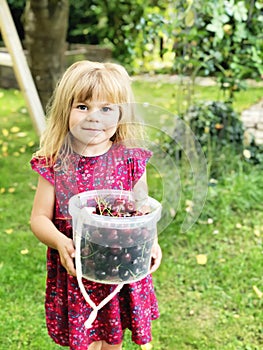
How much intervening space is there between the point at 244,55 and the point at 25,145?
2067mm

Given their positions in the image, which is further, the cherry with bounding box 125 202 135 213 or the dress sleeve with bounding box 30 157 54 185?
the dress sleeve with bounding box 30 157 54 185

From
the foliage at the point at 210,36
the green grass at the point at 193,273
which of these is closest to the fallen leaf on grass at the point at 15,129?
the green grass at the point at 193,273

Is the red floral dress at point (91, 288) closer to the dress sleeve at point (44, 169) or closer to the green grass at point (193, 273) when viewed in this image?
the dress sleeve at point (44, 169)

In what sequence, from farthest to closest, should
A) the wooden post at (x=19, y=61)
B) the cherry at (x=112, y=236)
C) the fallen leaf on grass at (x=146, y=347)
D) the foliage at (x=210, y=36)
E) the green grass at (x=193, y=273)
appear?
the foliage at (x=210, y=36) < the wooden post at (x=19, y=61) < the green grass at (x=193, y=273) < the fallen leaf on grass at (x=146, y=347) < the cherry at (x=112, y=236)

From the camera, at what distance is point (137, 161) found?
1744 millimetres

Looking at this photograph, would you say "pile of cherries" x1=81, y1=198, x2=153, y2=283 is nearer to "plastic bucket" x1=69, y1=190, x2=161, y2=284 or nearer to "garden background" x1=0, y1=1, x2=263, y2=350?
"plastic bucket" x1=69, y1=190, x2=161, y2=284

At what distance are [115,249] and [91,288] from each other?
33 centimetres

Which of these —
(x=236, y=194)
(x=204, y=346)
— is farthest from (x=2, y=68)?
(x=204, y=346)

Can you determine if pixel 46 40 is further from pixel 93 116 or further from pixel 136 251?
pixel 136 251

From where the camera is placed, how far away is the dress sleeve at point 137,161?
172 centimetres

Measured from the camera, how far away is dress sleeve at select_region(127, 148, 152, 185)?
1719 millimetres

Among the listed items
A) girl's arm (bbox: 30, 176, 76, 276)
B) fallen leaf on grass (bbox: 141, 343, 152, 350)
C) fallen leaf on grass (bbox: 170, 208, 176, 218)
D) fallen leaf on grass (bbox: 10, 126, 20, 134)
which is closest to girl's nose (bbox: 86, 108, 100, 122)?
girl's arm (bbox: 30, 176, 76, 276)

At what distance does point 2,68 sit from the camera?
7203mm

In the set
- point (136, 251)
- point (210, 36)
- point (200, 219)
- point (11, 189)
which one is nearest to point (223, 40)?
point (210, 36)
